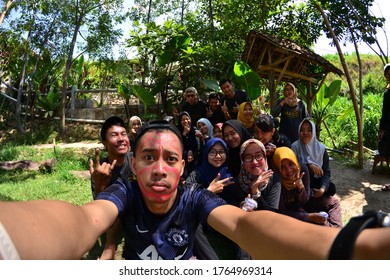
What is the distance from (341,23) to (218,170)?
6136 mm

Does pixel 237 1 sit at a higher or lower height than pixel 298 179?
higher

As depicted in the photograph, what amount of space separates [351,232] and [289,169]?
2.44 metres

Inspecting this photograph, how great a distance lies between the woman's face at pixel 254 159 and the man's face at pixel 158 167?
52.5 inches

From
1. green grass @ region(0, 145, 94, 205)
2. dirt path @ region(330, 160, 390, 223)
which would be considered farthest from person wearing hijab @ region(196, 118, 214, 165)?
dirt path @ region(330, 160, 390, 223)

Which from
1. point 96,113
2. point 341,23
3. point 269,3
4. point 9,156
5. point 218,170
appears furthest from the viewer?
point 96,113

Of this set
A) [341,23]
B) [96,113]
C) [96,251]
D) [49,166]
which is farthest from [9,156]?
[341,23]

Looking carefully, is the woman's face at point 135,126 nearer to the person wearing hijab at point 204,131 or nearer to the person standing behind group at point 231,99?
the person wearing hijab at point 204,131

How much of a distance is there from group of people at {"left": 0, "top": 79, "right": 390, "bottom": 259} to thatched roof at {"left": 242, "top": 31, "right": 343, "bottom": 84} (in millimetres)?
3372

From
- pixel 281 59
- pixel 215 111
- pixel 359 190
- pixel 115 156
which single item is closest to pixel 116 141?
pixel 115 156

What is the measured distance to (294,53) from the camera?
6609 mm

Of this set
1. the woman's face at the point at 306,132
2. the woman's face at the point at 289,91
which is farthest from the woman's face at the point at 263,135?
the woman's face at the point at 289,91

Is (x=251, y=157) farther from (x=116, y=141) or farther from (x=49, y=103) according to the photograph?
(x=49, y=103)

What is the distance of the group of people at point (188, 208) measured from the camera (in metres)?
0.74

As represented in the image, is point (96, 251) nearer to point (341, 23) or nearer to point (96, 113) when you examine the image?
point (341, 23)
